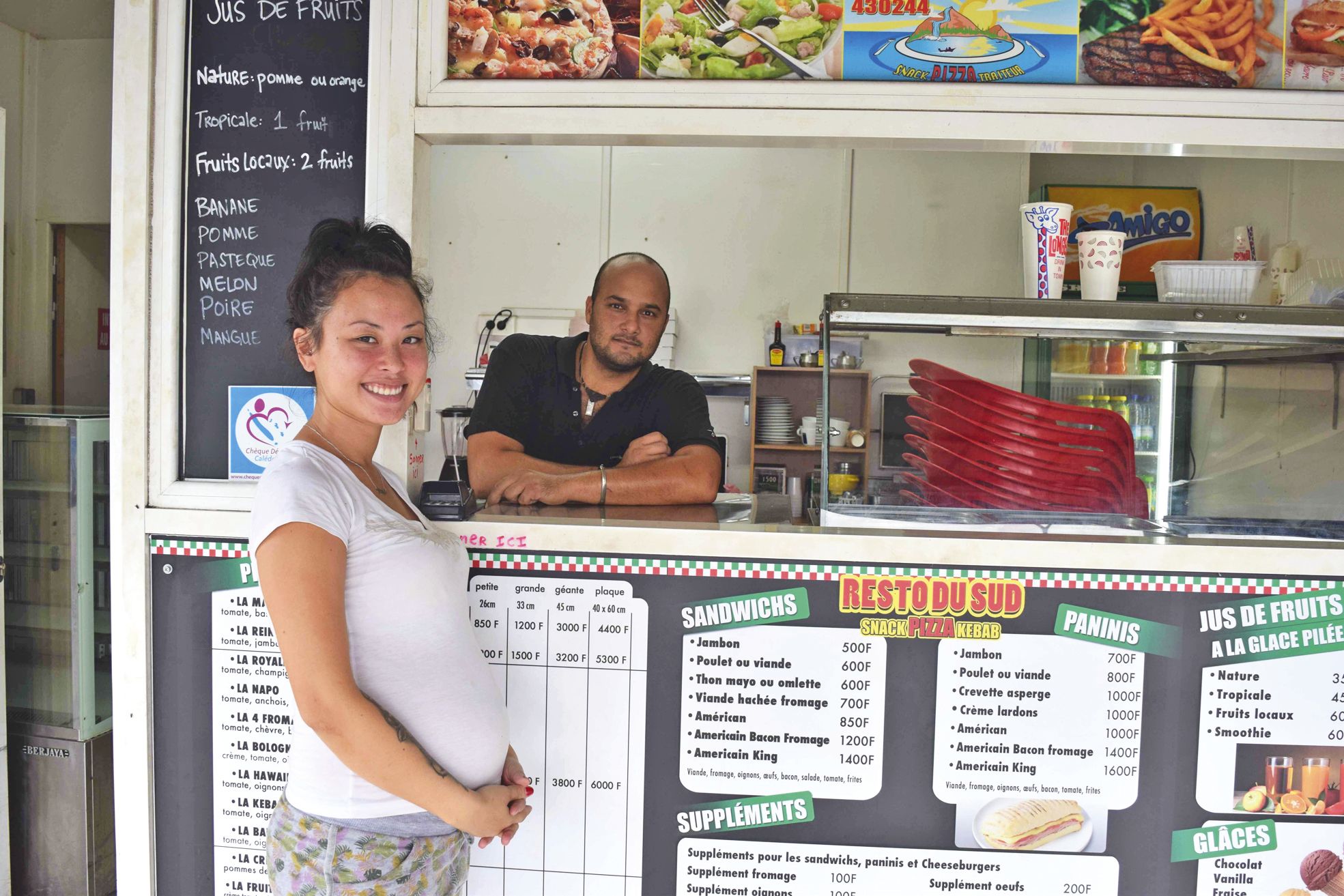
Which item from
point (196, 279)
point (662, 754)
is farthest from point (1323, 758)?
point (196, 279)

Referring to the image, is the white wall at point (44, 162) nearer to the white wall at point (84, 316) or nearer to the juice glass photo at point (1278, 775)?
the white wall at point (84, 316)

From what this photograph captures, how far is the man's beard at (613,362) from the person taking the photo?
298 cm

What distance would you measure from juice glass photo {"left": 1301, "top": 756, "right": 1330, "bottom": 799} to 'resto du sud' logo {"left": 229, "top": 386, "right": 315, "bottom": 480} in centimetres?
212

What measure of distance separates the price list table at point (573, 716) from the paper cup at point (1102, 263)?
45.8 inches

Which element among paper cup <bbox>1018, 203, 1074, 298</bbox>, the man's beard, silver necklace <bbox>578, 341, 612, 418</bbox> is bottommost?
silver necklace <bbox>578, 341, 612, 418</bbox>

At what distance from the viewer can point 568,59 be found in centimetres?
193

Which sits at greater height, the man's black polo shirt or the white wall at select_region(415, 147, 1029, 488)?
the white wall at select_region(415, 147, 1029, 488)

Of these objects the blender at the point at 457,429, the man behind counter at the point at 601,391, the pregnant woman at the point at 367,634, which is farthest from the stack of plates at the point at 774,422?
the pregnant woman at the point at 367,634

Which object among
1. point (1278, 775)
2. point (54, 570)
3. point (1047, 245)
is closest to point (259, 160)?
point (1047, 245)

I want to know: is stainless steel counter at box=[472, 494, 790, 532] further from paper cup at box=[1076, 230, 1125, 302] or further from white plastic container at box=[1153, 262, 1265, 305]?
white plastic container at box=[1153, 262, 1265, 305]

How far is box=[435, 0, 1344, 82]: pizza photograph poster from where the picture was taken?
1.85m

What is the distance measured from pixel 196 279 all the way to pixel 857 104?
142cm

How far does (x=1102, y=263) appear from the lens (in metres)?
1.98

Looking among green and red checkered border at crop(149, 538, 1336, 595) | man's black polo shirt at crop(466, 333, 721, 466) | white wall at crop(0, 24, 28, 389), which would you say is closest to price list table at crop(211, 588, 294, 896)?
green and red checkered border at crop(149, 538, 1336, 595)
